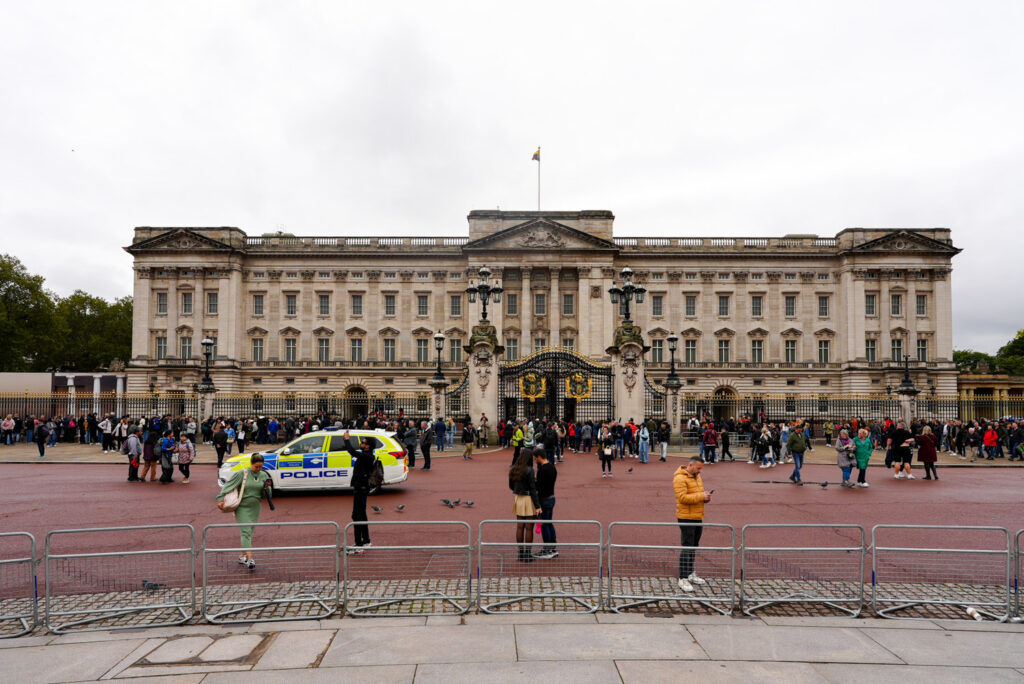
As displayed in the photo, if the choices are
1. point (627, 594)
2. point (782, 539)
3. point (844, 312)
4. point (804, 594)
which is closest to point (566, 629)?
point (627, 594)

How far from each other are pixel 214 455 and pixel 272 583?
774 inches

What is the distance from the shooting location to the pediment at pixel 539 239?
55.4 metres

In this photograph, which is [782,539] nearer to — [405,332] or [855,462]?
[855,462]

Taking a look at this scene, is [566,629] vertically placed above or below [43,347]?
below

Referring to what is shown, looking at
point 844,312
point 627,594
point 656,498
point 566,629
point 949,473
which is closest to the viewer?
point 566,629

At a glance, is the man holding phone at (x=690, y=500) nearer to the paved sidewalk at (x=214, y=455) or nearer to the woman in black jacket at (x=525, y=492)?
the woman in black jacket at (x=525, y=492)

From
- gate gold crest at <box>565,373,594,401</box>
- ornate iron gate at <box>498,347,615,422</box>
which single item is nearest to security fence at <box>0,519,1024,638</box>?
gate gold crest at <box>565,373,594,401</box>

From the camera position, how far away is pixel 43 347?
6581cm

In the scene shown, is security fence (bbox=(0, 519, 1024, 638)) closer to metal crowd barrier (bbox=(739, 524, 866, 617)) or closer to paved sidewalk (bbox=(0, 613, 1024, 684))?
metal crowd barrier (bbox=(739, 524, 866, 617))

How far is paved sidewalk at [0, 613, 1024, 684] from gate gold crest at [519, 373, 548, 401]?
71.8ft

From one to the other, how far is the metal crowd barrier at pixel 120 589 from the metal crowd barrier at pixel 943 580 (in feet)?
25.9

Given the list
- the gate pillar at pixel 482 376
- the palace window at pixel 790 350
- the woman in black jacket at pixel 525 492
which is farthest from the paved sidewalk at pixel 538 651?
the palace window at pixel 790 350

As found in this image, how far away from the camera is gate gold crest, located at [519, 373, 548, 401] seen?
29.0 meters

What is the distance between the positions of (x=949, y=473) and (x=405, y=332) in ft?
147
